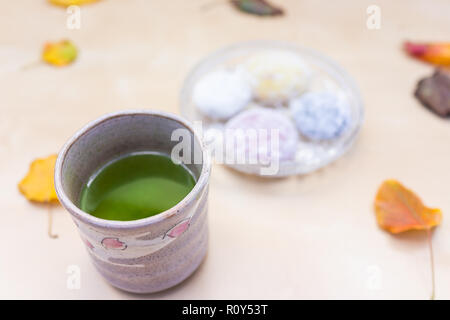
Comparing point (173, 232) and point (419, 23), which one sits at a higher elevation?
point (419, 23)

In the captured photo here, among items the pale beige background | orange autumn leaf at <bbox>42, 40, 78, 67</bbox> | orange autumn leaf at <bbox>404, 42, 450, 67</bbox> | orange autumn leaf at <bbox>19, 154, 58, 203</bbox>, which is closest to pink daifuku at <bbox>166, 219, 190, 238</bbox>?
the pale beige background

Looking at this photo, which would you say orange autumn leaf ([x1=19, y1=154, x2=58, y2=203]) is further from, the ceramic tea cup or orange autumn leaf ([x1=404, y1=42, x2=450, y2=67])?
orange autumn leaf ([x1=404, y1=42, x2=450, y2=67])

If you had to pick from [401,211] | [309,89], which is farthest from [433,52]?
[401,211]

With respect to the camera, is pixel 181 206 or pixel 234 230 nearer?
pixel 181 206

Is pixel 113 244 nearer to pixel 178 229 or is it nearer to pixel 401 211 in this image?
pixel 178 229
